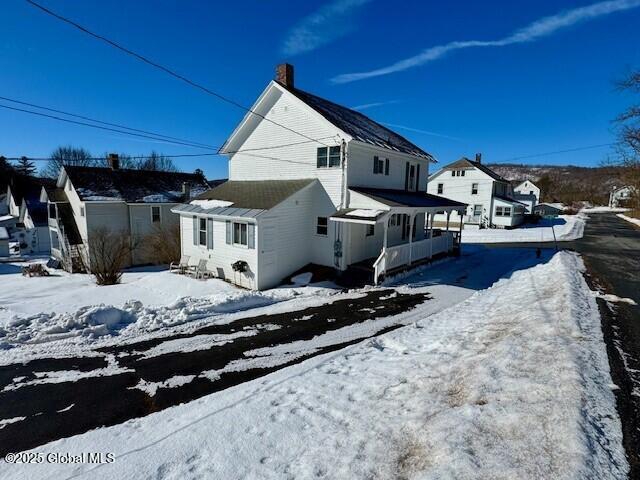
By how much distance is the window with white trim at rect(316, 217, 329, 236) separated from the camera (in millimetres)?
15547

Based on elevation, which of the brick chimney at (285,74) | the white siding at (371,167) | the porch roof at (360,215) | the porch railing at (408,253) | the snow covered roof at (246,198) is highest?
the brick chimney at (285,74)

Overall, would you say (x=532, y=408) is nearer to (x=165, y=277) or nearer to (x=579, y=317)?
(x=579, y=317)

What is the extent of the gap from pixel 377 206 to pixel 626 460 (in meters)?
11.0

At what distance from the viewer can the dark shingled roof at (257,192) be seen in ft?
47.2

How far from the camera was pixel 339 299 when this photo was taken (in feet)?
38.7

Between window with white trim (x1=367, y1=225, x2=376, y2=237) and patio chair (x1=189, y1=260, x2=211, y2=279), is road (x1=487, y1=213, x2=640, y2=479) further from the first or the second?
patio chair (x1=189, y1=260, x2=211, y2=279)

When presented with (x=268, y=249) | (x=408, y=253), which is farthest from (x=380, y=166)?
(x=268, y=249)

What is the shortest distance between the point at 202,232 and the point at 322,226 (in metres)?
6.04

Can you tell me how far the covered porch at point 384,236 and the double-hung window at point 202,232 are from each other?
6.63m

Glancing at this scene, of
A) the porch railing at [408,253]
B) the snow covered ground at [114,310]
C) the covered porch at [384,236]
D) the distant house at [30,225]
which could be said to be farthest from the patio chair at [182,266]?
the distant house at [30,225]

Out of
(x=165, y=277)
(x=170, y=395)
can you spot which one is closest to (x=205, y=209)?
(x=165, y=277)

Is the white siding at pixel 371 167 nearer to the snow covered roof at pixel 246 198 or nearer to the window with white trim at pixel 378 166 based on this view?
the window with white trim at pixel 378 166

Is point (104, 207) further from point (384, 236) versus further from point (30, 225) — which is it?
point (30, 225)

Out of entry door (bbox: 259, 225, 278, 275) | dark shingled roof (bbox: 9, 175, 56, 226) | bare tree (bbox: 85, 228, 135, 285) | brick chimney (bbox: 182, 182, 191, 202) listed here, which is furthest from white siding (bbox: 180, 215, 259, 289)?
dark shingled roof (bbox: 9, 175, 56, 226)
